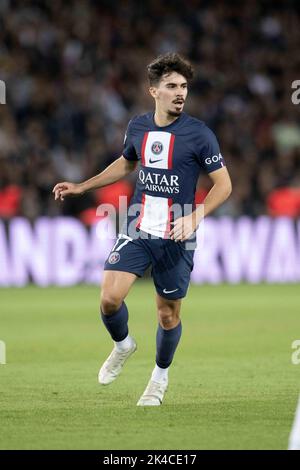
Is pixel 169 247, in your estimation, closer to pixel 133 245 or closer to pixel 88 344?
pixel 133 245

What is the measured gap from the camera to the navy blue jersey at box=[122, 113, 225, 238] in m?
7.56

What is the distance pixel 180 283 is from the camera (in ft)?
24.9

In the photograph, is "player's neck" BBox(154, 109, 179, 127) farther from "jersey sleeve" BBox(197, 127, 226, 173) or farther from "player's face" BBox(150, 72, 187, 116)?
"jersey sleeve" BBox(197, 127, 226, 173)

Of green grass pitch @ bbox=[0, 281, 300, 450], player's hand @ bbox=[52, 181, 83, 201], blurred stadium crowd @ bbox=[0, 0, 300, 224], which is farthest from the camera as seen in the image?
blurred stadium crowd @ bbox=[0, 0, 300, 224]

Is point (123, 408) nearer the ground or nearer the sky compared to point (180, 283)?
nearer the ground

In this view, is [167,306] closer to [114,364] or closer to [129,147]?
[114,364]

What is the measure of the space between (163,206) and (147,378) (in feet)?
6.08

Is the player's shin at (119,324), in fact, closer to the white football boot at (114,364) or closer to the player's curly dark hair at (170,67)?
the white football boot at (114,364)

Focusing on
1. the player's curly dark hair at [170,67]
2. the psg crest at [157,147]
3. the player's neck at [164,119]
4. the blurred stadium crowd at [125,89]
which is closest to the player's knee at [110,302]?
the psg crest at [157,147]

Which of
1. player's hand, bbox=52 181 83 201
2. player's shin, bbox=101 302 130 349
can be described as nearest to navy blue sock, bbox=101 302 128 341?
player's shin, bbox=101 302 130 349

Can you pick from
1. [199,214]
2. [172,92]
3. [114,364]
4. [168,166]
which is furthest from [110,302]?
[172,92]

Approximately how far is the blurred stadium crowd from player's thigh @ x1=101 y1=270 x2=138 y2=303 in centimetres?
993

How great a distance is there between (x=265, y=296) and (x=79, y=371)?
23.5 feet
